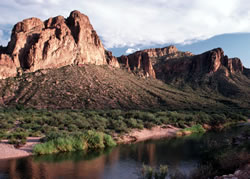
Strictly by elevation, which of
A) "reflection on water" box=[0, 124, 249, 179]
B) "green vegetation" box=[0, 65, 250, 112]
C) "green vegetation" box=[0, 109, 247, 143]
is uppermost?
"green vegetation" box=[0, 65, 250, 112]

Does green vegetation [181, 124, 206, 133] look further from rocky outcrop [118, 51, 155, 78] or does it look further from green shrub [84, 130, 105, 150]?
rocky outcrop [118, 51, 155, 78]

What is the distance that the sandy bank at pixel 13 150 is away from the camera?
16.9m

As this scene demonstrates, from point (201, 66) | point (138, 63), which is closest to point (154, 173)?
point (138, 63)

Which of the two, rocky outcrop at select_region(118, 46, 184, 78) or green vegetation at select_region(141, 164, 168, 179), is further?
rocky outcrop at select_region(118, 46, 184, 78)

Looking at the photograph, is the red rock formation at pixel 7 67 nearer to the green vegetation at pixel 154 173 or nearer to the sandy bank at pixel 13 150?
the sandy bank at pixel 13 150

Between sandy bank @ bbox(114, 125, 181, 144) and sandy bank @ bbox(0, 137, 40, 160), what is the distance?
8.39 m

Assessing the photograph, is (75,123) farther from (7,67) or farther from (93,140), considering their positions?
(7,67)

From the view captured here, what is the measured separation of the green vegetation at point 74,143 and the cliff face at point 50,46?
127ft

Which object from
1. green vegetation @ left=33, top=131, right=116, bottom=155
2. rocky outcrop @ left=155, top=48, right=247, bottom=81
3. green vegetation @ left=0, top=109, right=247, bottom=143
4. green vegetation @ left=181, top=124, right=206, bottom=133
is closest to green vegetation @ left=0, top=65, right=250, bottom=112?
green vegetation @ left=0, top=109, right=247, bottom=143

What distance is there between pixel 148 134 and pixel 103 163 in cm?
1378

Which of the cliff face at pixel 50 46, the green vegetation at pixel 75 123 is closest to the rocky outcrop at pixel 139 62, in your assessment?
the cliff face at pixel 50 46

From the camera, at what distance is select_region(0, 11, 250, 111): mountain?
49.2 m

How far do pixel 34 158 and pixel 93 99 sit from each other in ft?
112

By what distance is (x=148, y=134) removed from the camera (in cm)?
2848
